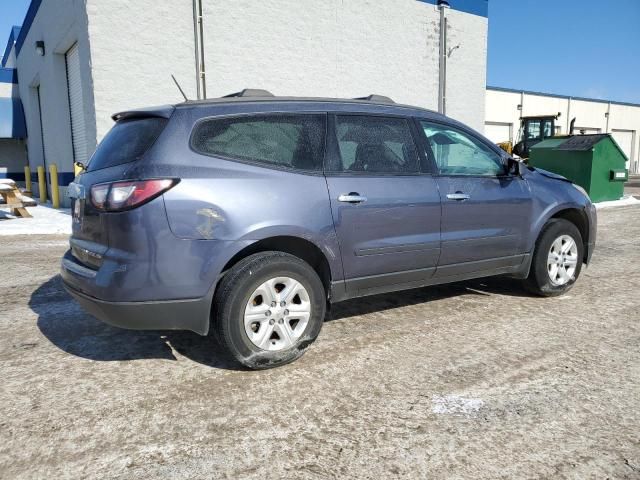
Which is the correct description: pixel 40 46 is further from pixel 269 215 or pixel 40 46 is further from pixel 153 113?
pixel 269 215

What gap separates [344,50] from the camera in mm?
14938

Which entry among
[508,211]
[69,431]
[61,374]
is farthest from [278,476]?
[508,211]

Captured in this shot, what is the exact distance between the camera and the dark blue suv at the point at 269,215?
9.66 ft

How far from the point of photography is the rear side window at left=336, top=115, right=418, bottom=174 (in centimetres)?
365

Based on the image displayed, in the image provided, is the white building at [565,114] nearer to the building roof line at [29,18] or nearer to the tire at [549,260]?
the building roof line at [29,18]

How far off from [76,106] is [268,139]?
1362cm

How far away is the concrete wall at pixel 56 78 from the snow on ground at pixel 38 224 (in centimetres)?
196

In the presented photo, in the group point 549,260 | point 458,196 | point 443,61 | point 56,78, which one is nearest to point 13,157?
point 56,78

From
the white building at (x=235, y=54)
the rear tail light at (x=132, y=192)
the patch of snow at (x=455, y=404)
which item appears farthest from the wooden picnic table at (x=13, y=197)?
the patch of snow at (x=455, y=404)

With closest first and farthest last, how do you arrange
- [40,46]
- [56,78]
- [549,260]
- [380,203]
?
Answer: [380,203] → [549,260] → [56,78] → [40,46]

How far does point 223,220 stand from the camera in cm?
302

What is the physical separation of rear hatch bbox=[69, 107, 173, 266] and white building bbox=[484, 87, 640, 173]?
33770 mm

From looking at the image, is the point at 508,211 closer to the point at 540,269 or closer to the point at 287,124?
the point at 540,269

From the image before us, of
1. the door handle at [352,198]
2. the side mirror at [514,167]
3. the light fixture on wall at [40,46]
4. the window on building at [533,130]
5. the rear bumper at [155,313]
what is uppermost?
the light fixture on wall at [40,46]
